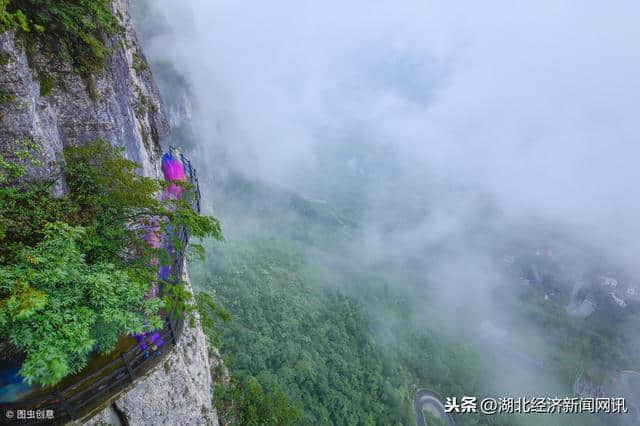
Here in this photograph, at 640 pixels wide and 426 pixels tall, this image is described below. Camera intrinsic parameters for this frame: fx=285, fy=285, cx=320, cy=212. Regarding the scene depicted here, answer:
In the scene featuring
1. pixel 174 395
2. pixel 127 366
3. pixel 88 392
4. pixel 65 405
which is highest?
pixel 127 366

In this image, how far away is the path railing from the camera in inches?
263

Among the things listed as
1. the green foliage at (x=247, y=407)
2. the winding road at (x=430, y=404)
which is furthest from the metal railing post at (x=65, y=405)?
the winding road at (x=430, y=404)

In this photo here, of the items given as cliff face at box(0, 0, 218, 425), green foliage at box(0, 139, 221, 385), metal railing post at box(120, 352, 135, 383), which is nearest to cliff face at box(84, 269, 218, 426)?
cliff face at box(0, 0, 218, 425)

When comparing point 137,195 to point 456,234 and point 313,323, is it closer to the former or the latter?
point 313,323

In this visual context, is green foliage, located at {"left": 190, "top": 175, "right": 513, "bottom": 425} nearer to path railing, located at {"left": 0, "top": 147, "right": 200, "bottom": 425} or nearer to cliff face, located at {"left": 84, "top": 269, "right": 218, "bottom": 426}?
cliff face, located at {"left": 84, "top": 269, "right": 218, "bottom": 426}

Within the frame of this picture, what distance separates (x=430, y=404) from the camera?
6662 centimetres

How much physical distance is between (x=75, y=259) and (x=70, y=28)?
25.4 ft

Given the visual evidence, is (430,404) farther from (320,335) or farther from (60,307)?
(60,307)

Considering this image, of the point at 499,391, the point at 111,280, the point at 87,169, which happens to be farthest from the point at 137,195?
the point at 499,391

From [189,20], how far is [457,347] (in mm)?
125765

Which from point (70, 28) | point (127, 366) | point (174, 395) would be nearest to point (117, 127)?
point (70, 28)

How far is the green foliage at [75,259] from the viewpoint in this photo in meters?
5.27

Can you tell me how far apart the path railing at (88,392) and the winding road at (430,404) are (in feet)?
236

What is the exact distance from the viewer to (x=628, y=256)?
177500 mm
